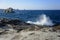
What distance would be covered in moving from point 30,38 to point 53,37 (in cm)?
160

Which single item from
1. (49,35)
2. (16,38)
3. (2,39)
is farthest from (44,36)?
(2,39)

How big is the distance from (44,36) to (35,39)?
30.4 inches

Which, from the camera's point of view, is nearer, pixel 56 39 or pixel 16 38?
pixel 56 39

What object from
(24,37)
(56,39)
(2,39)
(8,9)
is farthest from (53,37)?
(8,9)

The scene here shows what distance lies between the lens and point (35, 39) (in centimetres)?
1127

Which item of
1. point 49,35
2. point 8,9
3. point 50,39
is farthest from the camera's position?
point 8,9

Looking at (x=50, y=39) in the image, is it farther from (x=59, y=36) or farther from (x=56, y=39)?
(x=59, y=36)

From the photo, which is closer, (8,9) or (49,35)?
(49,35)

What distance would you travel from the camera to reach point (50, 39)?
11.1 metres

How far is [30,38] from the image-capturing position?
11.6 metres

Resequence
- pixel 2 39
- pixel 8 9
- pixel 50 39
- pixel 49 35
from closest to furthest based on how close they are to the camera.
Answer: pixel 50 39 → pixel 49 35 → pixel 2 39 → pixel 8 9

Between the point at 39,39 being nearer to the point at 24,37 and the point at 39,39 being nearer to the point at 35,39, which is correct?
the point at 35,39

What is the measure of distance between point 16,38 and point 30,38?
1.26m

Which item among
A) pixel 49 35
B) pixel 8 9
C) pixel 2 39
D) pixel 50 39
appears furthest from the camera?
pixel 8 9
